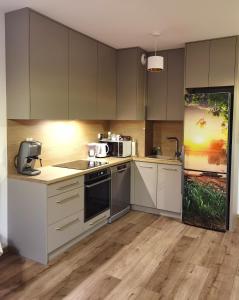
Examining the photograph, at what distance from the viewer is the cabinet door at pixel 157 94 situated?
4.30 metres

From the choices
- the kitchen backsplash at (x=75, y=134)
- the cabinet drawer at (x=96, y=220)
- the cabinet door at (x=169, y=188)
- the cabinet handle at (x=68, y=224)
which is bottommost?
the cabinet drawer at (x=96, y=220)

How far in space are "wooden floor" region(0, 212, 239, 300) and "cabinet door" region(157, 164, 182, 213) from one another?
0.50 m

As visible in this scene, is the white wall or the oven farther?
the oven

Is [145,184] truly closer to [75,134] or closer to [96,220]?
[96,220]

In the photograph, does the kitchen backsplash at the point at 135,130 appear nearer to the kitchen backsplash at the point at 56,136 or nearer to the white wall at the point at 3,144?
the kitchen backsplash at the point at 56,136

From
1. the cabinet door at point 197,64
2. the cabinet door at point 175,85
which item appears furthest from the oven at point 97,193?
the cabinet door at point 197,64

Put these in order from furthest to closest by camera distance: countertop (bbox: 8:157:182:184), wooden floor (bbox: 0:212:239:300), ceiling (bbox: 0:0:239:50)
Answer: countertop (bbox: 8:157:182:184), ceiling (bbox: 0:0:239:50), wooden floor (bbox: 0:212:239:300)

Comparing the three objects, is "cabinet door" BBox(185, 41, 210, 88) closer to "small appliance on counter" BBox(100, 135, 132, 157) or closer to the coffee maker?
"small appliance on counter" BBox(100, 135, 132, 157)

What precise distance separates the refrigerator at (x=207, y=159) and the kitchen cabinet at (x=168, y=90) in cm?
53

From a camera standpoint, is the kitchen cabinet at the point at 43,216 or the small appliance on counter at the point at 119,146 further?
the small appliance on counter at the point at 119,146

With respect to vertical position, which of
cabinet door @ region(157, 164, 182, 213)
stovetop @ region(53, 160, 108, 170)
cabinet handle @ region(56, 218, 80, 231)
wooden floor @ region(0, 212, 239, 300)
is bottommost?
wooden floor @ region(0, 212, 239, 300)

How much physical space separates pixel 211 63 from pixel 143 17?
125cm

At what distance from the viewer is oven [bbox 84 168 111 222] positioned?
334 cm

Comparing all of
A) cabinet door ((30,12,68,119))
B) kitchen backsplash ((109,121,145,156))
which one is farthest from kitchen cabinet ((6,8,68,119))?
kitchen backsplash ((109,121,145,156))
